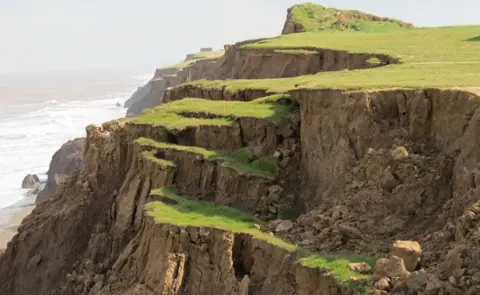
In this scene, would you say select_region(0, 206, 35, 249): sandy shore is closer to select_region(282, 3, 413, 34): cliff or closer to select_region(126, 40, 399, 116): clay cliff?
select_region(126, 40, 399, 116): clay cliff

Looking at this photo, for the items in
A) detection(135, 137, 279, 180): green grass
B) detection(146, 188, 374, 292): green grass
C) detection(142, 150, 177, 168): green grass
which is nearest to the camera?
detection(146, 188, 374, 292): green grass

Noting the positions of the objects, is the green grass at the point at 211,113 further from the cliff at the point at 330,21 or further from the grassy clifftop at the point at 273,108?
the cliff at the point at 330,21

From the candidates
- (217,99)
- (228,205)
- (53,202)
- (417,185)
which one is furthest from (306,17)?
(417,185)

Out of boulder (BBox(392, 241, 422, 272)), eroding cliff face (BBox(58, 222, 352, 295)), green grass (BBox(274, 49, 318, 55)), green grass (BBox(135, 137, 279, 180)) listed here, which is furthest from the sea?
boulder (BBox(392, 241, 422, 272))

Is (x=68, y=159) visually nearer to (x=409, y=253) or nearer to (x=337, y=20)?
(x=337, y=20)

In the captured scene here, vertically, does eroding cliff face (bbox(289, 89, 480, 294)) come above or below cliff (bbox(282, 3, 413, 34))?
below

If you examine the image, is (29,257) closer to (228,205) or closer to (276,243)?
(228,205)

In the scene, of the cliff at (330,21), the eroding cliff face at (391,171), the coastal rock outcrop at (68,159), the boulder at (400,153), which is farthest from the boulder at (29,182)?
the boulder at (400,153)
